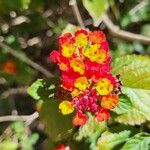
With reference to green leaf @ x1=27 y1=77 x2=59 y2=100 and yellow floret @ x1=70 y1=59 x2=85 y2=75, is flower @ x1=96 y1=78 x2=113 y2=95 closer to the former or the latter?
yellow floret @ x1=70 y1=59 x2=85 y2=75

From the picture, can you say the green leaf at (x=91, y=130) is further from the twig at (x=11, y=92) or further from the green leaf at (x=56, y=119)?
the twig at (x=11, y=92)

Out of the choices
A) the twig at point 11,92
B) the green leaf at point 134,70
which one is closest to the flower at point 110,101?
the green leaf at point 134,70

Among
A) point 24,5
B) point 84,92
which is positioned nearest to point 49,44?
point 24,5

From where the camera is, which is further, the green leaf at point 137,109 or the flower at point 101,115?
the green leaf at point 137,109

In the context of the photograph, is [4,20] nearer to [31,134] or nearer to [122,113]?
[31,134]

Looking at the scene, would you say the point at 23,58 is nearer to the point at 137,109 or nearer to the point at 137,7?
the point at 137,7

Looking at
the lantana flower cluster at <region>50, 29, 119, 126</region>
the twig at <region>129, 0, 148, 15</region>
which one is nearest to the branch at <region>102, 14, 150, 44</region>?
the twig at <region>129, 0, 148, 15</region>
